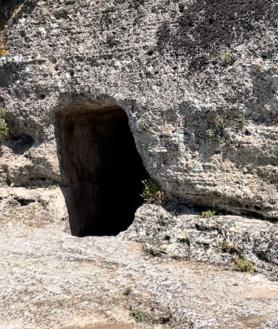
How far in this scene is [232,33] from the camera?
29.2 feet

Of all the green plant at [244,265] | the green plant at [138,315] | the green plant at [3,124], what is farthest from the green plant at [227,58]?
the green plant at [3,124]

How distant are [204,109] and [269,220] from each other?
6.97 feet

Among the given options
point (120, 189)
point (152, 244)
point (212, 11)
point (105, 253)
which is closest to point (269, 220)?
point (152, 244)

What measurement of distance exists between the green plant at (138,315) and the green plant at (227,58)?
14.1ft

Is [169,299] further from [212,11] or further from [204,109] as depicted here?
[212,11]

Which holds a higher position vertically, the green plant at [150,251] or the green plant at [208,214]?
the green plant at [208,214]

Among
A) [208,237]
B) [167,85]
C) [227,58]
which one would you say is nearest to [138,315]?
[208,237]

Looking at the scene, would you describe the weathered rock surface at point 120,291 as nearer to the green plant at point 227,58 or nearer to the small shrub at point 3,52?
the green plant at point 227,58

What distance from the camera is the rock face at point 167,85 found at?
872 cm

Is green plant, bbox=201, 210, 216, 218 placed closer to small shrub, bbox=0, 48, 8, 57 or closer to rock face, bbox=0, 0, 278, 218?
rock face, bbox=0, 0, 278, 218

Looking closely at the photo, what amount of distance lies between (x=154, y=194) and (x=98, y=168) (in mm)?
2813

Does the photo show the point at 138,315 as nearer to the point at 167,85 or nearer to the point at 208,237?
the point at 208,237

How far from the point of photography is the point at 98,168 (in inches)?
485

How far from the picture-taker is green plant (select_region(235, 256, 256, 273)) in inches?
317
